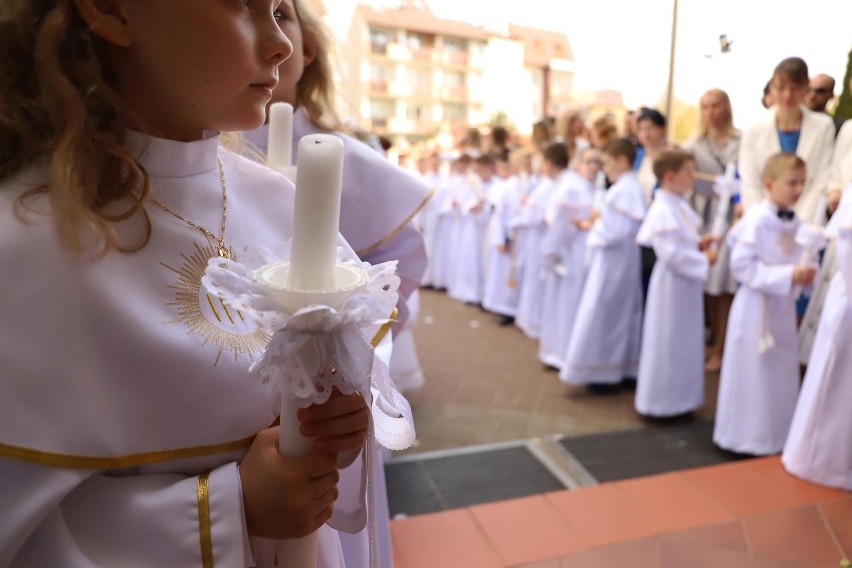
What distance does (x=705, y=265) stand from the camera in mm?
4203

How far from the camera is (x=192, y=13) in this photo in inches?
35.4

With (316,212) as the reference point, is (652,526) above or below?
below

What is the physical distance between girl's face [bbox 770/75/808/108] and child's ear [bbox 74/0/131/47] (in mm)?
4225

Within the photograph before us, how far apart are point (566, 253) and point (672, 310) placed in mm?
1399

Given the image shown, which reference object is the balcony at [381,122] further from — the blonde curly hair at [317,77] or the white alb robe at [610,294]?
the blonde curly hair at [317,77]

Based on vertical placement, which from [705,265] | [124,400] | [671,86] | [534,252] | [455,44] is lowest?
[534,252]

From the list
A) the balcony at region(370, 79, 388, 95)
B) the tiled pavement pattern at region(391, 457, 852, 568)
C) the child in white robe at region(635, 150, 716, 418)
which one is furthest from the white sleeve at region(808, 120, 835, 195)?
the balcony at region(370, 79, 388, 95)

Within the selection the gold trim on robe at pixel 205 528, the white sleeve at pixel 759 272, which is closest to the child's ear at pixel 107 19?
the gold trim on robe at pixel 205 528

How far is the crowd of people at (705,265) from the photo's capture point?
11.5 ft

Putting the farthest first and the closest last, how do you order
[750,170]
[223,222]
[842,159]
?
[750,170] → [842,159] → [223,222]

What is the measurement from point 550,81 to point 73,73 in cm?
1082

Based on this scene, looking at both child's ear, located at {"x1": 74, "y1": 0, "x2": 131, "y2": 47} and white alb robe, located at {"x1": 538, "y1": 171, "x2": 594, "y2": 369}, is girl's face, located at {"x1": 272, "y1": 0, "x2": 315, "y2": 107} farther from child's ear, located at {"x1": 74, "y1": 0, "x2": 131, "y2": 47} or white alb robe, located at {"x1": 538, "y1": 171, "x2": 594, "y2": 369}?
white alb robe, located at {"x1": 538, "y1": 171, "x2": 594, "y2": 369}

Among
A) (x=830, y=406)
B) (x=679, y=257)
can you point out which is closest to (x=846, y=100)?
(x=679, y=257)

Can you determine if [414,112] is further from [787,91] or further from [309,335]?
[309,335]
